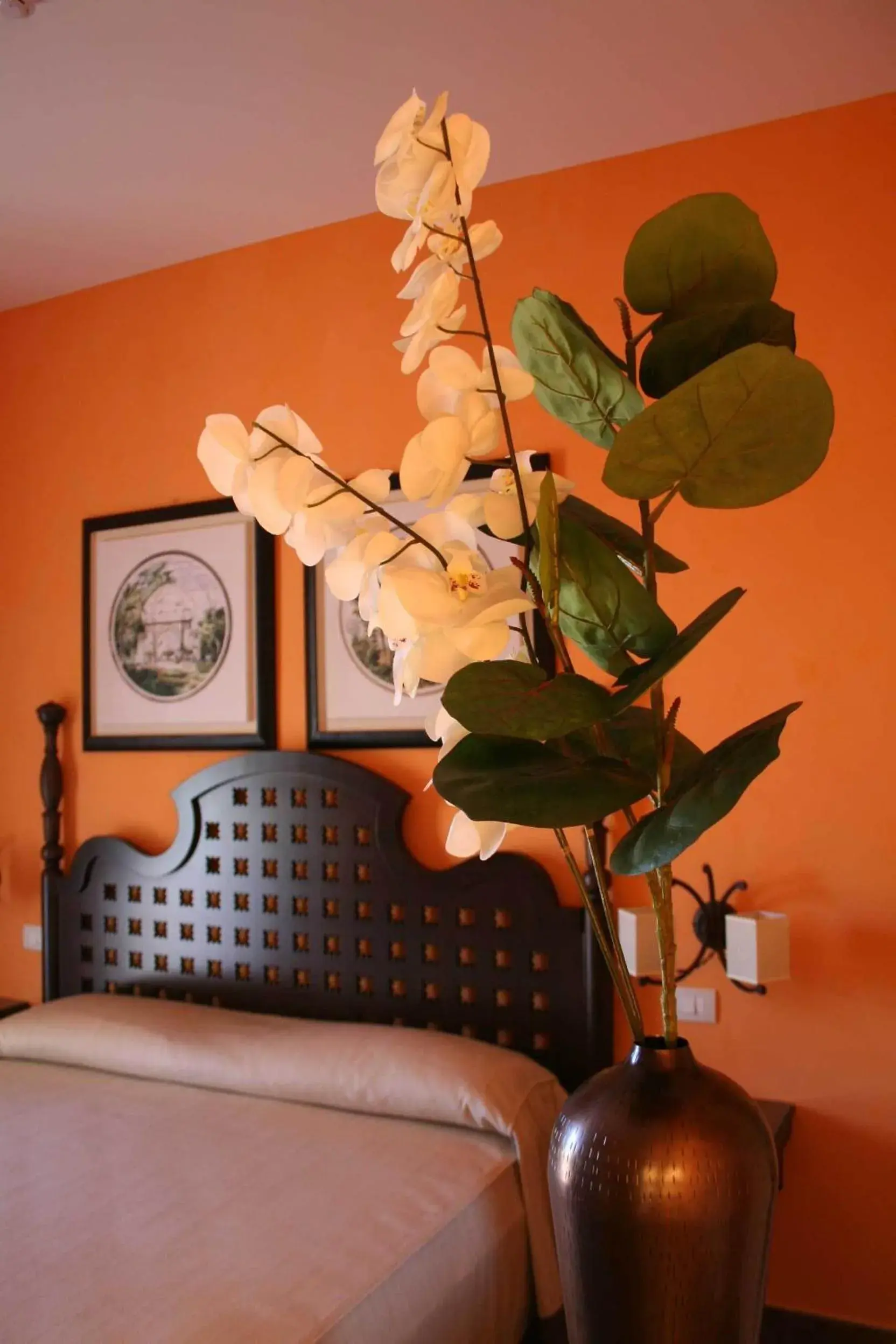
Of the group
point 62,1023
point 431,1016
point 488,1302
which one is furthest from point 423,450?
point 62,1023

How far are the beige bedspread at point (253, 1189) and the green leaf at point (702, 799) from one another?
114 cm

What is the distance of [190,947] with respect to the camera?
9.55 ft

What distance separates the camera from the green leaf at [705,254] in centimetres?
72

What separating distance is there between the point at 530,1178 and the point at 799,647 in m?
1.24

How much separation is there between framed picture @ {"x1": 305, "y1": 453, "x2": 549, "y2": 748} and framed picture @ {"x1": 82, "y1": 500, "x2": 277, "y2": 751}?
5.8 inches

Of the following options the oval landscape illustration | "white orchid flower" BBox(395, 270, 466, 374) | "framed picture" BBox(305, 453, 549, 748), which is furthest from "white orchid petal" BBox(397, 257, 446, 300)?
the oval landscape illustration

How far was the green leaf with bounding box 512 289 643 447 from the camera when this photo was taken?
29.2 inches

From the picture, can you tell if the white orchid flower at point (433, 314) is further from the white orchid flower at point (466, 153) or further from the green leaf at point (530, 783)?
the green leaf at point (530, 783)

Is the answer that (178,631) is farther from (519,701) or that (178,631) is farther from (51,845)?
(519,701)

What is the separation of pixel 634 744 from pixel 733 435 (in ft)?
0.78

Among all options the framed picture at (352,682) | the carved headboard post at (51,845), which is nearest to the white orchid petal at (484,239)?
the framed picture at (352,682)

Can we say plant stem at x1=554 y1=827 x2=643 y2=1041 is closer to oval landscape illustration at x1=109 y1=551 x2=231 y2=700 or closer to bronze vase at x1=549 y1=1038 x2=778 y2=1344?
bronze vase at x1=549 y1=1038 x2=778 y2=1344

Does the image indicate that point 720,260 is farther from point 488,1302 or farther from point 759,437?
point 488,1302

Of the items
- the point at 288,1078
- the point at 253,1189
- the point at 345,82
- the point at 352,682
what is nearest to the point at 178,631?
the point at 352,682
